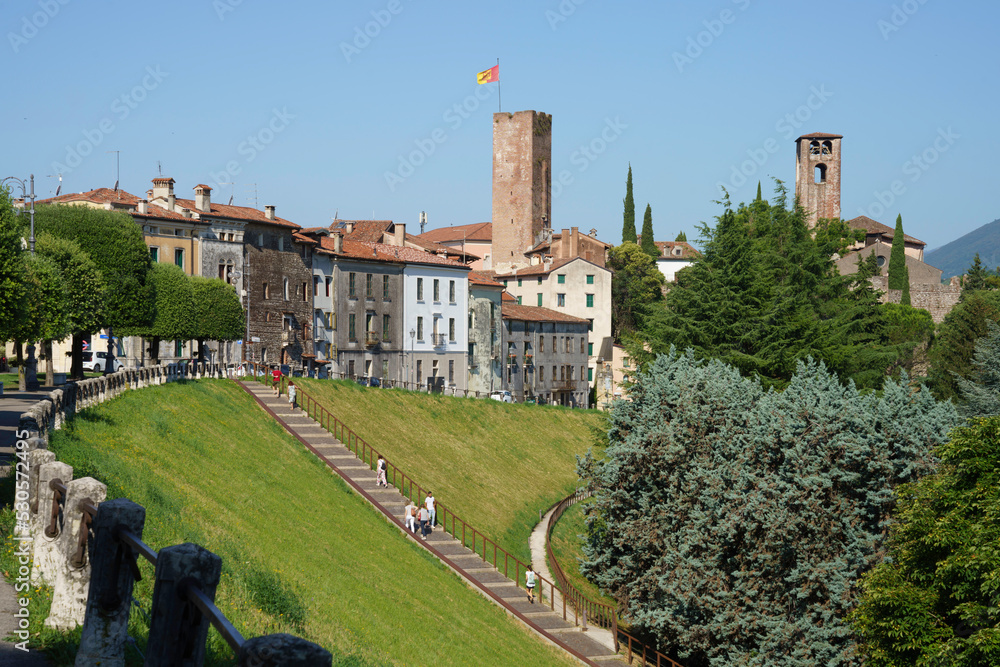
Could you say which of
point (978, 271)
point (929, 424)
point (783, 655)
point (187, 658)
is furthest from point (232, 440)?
point (978, 271)

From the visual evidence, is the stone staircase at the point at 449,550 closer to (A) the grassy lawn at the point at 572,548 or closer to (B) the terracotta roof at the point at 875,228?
(A) the grassy lawn at the point at 572,548

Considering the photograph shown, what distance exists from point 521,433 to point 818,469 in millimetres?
33174

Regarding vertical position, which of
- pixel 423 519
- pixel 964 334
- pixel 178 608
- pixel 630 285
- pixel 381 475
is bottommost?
pixel 423 519

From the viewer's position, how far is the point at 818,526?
27.5 m

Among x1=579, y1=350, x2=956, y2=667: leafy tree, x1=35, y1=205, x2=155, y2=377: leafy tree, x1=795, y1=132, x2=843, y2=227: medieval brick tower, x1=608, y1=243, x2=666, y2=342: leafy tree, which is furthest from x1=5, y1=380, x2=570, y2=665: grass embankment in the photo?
x1=795, y1=132, x2=843, y2=227: medieval brick tower

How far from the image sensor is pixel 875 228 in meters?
146

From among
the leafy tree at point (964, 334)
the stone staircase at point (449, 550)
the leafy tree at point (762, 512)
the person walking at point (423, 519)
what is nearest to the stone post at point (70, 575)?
the leafy tree at point (762, 512)

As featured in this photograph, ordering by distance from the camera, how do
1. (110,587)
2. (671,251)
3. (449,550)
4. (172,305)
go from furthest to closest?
(671,251), (172,305), (449,550), (110,587)

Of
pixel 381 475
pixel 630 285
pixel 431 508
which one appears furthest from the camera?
pixel 630 285

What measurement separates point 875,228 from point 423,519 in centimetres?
12692

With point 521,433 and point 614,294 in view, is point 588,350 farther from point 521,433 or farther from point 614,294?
point 521,433

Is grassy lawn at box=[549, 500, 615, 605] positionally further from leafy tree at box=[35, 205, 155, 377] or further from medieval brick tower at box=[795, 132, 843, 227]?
medieval brick tower at box=[795, 132, 843, 227]

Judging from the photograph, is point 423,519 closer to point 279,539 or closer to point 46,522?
point 279,539

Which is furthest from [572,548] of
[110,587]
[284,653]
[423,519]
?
[284,653]
